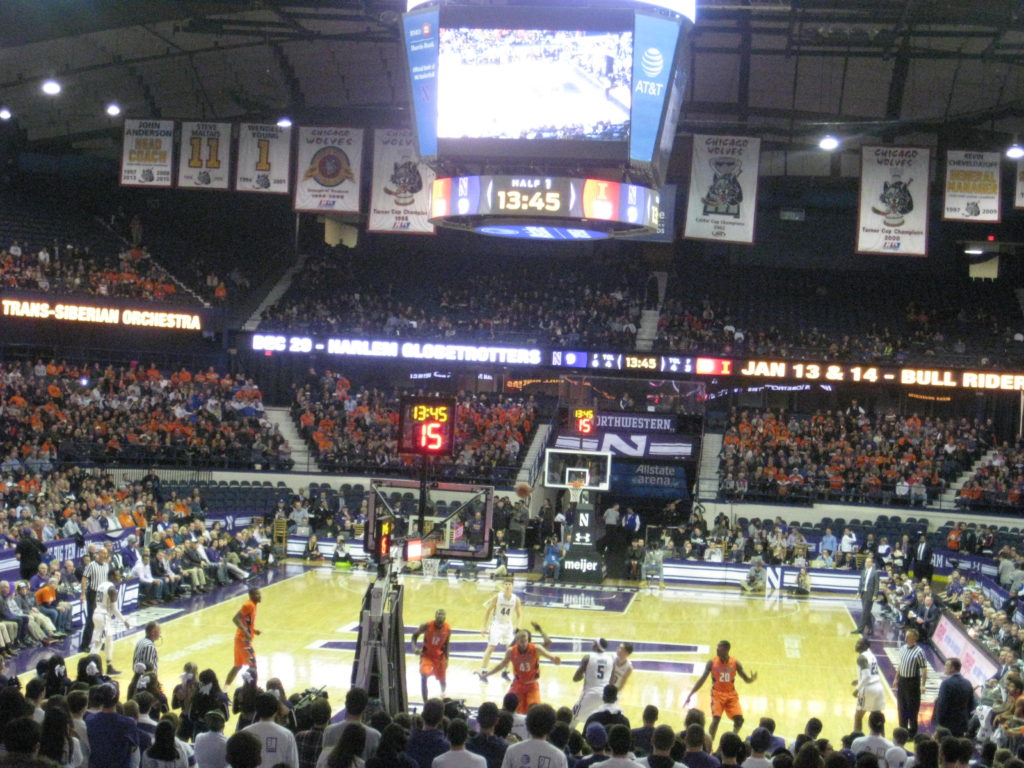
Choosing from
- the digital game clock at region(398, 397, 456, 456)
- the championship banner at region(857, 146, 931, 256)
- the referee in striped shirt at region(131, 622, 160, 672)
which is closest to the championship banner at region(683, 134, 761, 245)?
the championship banner at region(857, 146, 931, 256)

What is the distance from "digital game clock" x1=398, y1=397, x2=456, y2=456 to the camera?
1550 centimetres

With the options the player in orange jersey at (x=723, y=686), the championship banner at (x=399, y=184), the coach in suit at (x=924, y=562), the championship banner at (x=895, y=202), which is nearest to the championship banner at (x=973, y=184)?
the championship banner at (x=895, y=202)

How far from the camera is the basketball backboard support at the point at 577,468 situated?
32969 millimetres

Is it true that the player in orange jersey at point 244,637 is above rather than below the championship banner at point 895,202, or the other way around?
below

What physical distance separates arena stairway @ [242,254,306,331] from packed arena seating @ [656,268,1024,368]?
14.1 metres

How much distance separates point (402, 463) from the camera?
3956cm

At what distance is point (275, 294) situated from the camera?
4672cm

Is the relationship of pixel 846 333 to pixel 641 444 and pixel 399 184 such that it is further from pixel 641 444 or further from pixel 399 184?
pixel 399 184

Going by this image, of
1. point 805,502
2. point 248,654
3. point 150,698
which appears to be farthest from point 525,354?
point 150,698

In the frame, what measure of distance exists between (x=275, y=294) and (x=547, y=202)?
28.9m

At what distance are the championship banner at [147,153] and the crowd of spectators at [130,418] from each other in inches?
268

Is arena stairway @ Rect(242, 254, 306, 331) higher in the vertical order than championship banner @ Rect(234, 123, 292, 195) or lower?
lower

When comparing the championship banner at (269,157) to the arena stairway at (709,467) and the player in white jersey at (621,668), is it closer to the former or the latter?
the arena stairway at (709,467)

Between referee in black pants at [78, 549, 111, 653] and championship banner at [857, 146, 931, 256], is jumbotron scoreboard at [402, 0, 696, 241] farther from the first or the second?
championship banner at [857, 146, 931, 256]
